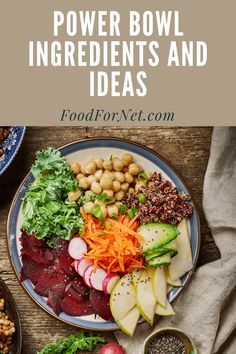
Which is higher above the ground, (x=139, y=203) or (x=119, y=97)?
(x=119, y=97)

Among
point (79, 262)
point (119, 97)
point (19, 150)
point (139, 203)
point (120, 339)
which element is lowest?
point (120, 339)

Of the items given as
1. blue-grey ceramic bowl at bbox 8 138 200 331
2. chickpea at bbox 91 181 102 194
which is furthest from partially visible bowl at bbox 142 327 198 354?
chickpea at bbox 91 181 102 194

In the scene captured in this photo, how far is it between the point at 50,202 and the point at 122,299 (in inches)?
28.9

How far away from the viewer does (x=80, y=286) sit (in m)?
4.45

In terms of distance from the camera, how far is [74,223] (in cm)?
437

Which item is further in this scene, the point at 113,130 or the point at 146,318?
the point at 113,130

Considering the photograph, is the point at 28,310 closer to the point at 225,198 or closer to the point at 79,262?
the point at 79,262

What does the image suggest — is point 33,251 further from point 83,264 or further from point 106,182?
point 106,182

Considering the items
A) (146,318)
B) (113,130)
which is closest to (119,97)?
(113,130)

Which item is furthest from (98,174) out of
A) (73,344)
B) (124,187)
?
(73,344)

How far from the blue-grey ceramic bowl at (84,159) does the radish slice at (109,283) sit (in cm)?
23

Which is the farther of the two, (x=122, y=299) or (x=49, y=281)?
(x=49, y=281)

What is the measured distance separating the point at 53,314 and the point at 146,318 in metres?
0.58

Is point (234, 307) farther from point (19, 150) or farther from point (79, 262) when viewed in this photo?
point (19, 150)
